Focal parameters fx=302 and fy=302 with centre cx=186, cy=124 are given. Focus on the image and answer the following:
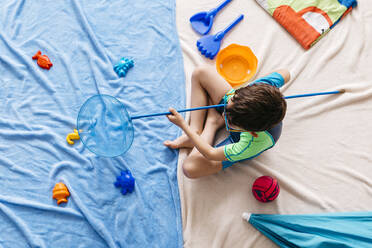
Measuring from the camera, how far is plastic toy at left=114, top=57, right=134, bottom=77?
1129 millimetres

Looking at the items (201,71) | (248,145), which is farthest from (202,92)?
(248,145)

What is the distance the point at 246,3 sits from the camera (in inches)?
50.5

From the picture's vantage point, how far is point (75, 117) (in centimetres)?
106

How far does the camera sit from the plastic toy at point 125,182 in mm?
979

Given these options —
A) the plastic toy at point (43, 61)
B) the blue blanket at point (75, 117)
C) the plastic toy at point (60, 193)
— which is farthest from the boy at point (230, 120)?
the plastic toy at point (43, 61)

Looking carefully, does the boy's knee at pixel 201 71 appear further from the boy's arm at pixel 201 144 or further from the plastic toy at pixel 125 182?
the plastic toy at pixel 125 182

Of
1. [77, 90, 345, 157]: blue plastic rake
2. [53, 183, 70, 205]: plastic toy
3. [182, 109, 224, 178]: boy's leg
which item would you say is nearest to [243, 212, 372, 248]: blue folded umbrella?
[182, 109, 224, 178]: boy's leg

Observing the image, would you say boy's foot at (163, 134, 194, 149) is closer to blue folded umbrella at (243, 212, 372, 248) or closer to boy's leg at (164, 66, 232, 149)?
boy's leg at (164, 66, 232, 149)

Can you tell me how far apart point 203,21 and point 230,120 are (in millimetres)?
622

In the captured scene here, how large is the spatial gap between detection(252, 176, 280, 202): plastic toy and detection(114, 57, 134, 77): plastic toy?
62 centimetres

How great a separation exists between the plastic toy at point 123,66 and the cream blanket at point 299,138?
0.22m

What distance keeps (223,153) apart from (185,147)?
220mm

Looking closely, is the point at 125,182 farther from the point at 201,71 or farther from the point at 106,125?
the point at 201,71

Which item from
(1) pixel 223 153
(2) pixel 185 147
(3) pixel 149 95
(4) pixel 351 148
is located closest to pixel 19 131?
(3) pixel 149 95
